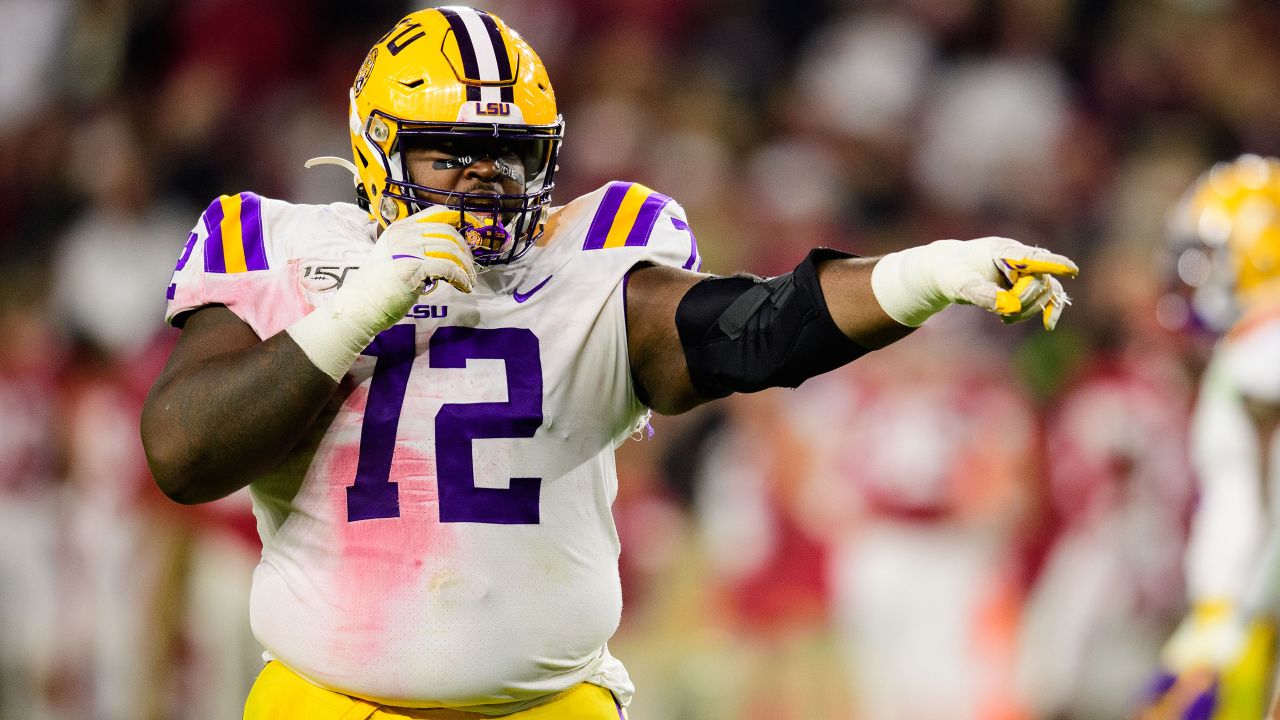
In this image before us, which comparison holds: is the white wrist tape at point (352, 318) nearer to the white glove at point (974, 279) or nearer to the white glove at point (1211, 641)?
the white glove at point (974, 279)

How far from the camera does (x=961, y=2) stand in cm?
693

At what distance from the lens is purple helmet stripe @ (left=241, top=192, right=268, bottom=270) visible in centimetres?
234

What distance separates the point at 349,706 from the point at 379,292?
0.63 m

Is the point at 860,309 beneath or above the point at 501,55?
beneath

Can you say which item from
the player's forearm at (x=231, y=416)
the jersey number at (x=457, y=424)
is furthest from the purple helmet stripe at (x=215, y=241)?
the jersey number at (x=457, y=424)

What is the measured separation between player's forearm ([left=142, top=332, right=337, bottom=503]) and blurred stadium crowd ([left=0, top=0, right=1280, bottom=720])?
3573mm

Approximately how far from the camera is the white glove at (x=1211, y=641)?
145 inches

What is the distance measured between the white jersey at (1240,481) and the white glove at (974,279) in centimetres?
210

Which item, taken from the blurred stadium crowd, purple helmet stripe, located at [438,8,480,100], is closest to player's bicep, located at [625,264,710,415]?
purple helmet stripe, located at [438,8,480,100]

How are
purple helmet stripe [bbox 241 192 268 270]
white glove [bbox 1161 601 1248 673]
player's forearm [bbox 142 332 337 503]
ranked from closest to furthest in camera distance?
player's forearm [bbox 142 332 337 503] < purple helmet stripe [bbox 241 192 268 270] < white glove [bbox 1161 601 1248 673]

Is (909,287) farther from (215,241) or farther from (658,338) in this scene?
(215,241)

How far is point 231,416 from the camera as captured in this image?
2148 mm

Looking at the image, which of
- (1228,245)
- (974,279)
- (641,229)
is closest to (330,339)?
(641,229)

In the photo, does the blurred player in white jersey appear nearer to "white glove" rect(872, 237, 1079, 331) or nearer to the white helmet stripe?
"white glove" rect(872, 237, 1079, 331)
